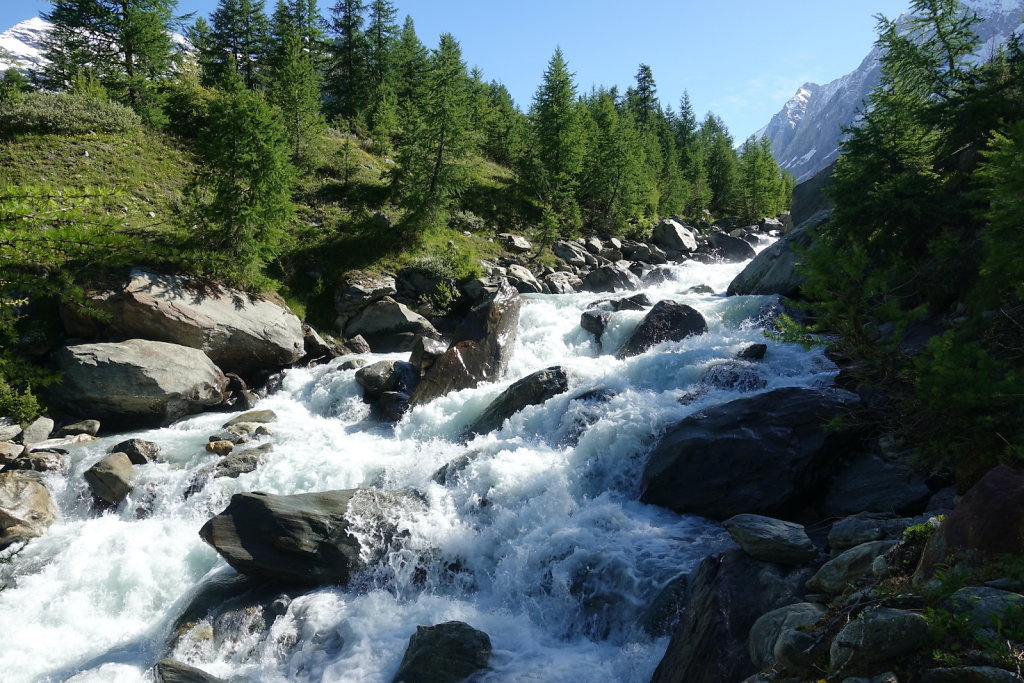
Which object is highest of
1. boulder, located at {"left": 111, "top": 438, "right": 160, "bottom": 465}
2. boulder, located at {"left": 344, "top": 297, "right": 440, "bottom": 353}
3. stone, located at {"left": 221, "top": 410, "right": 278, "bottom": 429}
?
boulder, located at {"left": 344, "top": 297, "right": 440, "bottom": 353}

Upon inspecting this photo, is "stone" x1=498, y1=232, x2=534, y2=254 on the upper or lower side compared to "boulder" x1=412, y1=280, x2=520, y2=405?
upper

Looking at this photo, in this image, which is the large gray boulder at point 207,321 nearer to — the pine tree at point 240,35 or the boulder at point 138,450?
the boulder at point 138,450

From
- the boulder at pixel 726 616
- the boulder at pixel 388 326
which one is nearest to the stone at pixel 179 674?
the boulder at pixel 726 616

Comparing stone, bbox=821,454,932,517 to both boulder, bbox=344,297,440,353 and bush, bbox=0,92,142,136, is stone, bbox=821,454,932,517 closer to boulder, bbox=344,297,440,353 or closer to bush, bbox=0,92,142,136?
boulder, bbox=344,297,440,353

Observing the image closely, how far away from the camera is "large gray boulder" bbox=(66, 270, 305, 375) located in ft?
57.5

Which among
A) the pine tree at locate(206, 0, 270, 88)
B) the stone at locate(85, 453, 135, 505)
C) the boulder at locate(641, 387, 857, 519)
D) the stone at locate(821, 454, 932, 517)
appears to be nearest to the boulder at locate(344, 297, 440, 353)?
the stone at locate(85, 453, 135, 505)

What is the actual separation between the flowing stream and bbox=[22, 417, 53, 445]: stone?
4.32ft

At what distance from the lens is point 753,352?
14.3 m

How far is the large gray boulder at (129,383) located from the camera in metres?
15.8

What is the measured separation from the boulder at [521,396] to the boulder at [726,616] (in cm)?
777

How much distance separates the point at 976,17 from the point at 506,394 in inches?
821

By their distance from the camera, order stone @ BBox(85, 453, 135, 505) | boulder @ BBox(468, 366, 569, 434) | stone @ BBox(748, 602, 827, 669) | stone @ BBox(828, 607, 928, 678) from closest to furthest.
A: stone @ BBox(828, 607, 928, 678), stone @ BBox(748, 602, 827, 669), stone @ BBox(85, 453, 135, 505), boulder @ BBox(468, 366, 569, 434)

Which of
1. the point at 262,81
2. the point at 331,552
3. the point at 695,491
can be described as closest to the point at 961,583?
the point at 695,491

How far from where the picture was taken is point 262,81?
1735 inches
